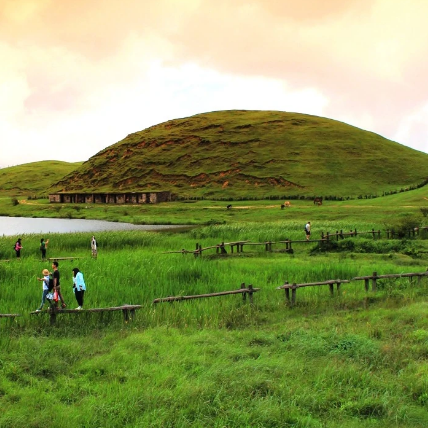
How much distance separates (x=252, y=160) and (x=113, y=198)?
34.2 m

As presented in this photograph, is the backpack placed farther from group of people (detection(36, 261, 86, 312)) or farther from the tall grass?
the tall grass

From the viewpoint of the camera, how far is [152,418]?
26.1ft

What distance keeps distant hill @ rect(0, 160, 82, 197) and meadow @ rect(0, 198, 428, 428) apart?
430 feet

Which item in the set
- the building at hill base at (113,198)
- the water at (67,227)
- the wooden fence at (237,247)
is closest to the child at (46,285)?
the wooden fence at (237,247)

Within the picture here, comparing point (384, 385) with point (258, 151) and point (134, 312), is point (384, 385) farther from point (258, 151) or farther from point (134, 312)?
point (258, 151)

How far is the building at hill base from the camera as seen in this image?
283 feet

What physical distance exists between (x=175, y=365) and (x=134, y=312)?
4.32 m

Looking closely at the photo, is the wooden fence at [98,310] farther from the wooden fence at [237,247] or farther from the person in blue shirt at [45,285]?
the wooden fence at [237,247]

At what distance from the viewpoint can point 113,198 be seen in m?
94.6

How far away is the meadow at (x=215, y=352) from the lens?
8.27 meters

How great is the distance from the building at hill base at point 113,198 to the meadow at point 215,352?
64879 mm

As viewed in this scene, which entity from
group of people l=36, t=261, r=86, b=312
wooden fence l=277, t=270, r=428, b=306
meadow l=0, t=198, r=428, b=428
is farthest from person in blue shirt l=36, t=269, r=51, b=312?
wooden fence l=277, t=270, r=428, b=306

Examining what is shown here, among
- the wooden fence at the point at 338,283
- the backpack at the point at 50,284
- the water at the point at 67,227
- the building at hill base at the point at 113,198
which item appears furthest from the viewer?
the building at hill base at the point at 113,198

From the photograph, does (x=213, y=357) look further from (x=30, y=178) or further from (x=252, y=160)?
(x=30, y=178)
